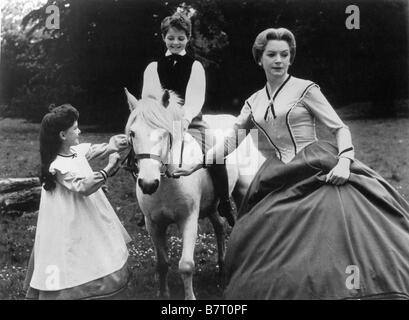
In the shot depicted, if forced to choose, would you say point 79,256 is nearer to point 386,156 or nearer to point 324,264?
point 324,264

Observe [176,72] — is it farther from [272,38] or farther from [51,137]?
[51,137]

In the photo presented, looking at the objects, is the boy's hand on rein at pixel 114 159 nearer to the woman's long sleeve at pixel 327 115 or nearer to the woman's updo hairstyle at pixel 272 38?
the woman's updo hairstyle at pixel 272 38

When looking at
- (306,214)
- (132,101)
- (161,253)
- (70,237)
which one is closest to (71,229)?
(70,237)

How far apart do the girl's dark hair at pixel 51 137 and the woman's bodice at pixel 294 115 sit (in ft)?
4.23

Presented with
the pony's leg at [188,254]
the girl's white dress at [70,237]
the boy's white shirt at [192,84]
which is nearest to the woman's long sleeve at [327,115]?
the boy's white shirt at [192,84]

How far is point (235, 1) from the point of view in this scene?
4.07m

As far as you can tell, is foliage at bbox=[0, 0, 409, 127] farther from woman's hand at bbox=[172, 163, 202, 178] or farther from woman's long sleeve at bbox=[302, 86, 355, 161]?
woman's hand at bbox=[172, 163, 202, 178]

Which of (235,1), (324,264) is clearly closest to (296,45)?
(235,1)

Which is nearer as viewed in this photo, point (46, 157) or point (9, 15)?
point (46, 157)

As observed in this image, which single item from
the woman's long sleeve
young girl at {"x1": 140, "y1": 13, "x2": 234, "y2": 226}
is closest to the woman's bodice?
the woman's long sleeve

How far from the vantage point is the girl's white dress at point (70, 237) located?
355cm

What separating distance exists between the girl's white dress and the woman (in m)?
0.68

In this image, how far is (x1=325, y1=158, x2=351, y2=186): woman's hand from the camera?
10.9 feet
